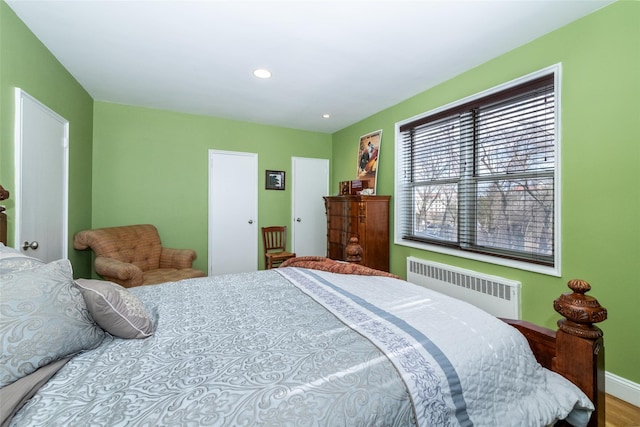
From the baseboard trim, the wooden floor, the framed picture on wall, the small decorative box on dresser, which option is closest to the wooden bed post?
the wooden floor

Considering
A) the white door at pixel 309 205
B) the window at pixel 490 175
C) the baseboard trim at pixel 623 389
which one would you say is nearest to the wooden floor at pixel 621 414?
the baseboard trim at pixel 623 389

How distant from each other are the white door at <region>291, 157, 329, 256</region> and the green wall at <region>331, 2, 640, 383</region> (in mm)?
3123

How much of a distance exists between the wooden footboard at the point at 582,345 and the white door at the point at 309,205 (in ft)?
12.6

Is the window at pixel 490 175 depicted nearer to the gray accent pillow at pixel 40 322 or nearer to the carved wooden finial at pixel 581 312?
the carved wooden finial at pixel 581 312

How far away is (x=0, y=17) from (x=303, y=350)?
2.73 meters

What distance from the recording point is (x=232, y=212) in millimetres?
4289

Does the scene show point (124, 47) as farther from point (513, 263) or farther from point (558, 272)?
point (558, 272)

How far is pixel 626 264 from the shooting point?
5.89 feet

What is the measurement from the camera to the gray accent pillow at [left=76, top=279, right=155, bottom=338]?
1.07m

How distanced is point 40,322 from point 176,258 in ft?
8.88

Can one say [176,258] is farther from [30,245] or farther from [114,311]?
[114,311]

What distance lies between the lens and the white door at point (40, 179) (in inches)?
79.4

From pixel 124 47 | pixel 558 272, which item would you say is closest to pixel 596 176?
pixel 558 272

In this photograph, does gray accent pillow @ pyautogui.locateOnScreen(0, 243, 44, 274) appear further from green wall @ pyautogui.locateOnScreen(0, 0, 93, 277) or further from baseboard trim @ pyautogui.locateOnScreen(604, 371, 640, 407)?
baseboard trim @ pyautogui.locateOnScreen(604, 371, 640, 407)
